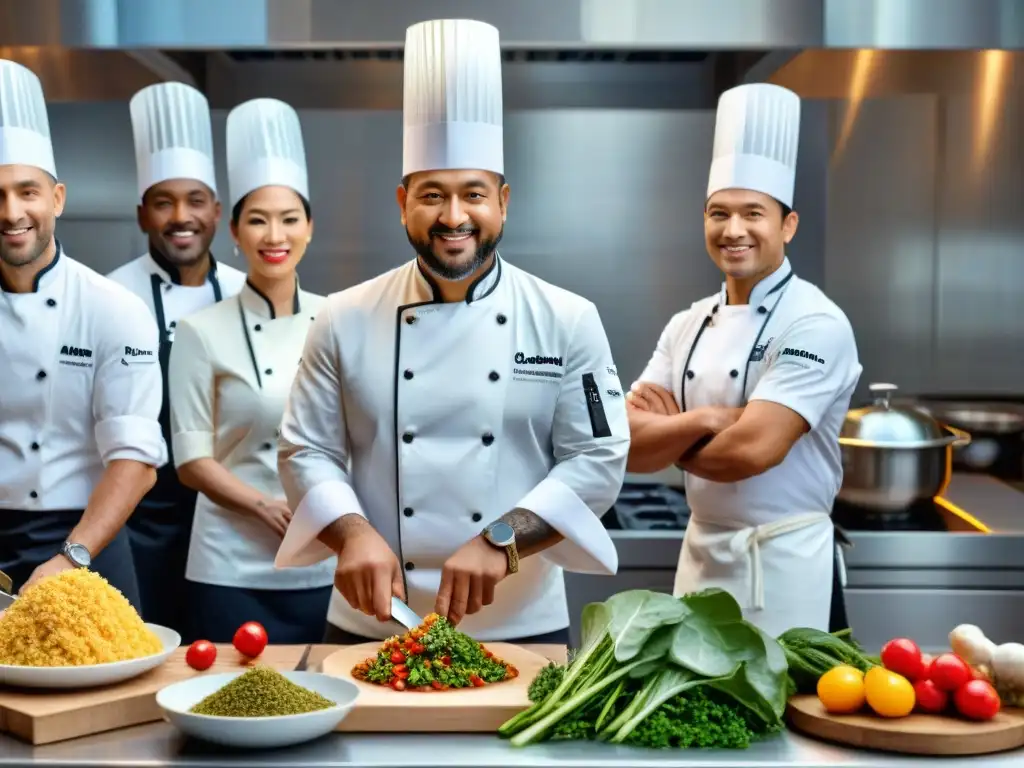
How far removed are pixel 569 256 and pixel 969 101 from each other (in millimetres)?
1320

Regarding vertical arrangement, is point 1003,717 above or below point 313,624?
above

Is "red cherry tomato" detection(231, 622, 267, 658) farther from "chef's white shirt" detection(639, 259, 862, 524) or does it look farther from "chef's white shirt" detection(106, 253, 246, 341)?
"chef's white shirt" detection(106, 253, 246, 341)

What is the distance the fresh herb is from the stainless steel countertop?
0.33ft

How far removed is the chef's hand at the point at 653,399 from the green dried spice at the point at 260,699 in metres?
1.41

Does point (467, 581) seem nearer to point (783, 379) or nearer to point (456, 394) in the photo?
point (456, 394)

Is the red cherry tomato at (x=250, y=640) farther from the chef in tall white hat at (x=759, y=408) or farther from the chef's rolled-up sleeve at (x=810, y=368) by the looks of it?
the chef's rolled-up sleeve at (x=810, y=368)

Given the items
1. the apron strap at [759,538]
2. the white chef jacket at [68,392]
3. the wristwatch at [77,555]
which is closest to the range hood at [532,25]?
the white chef jacket at [68,392]

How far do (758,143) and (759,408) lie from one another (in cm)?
63

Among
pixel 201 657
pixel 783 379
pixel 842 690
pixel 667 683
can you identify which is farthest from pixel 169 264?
pixel 842 690

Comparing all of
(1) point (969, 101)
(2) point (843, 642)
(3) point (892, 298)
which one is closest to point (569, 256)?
(3) point (892, 298)

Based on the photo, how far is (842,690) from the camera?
5.31ft

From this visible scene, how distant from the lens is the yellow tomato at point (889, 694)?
62.9 inches

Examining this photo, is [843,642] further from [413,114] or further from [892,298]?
[892,298]

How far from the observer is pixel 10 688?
173 cm
